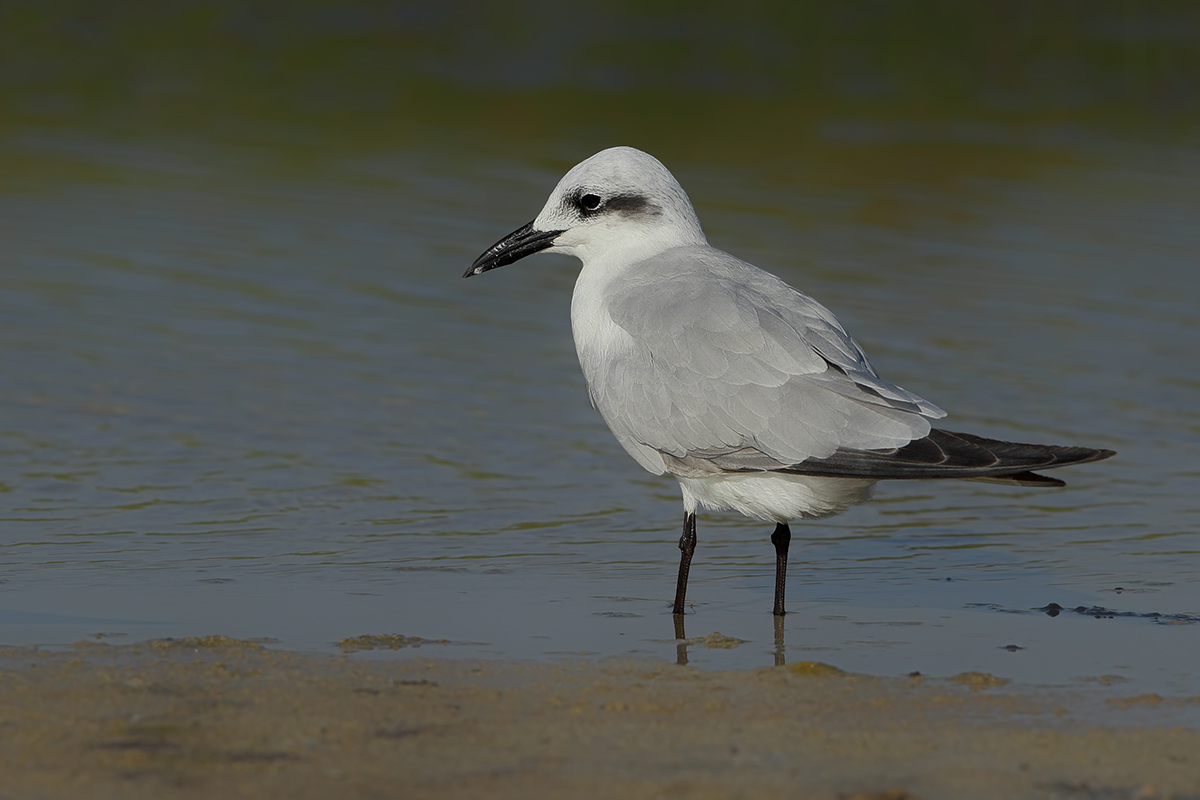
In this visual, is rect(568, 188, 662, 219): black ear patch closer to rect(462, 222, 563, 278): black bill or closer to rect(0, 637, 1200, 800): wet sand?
rect(462, 222, 563, 278): black bill

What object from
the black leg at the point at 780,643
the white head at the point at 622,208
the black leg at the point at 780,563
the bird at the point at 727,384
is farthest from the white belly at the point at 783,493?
the white head at the point at 622,208

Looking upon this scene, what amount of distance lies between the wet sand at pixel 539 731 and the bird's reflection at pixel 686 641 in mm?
143

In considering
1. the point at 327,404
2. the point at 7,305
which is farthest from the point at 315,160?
the point at 327,404

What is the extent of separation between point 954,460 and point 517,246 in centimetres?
209

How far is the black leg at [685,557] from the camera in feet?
19.3

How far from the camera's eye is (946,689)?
198 inches

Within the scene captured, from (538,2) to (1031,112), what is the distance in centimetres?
600

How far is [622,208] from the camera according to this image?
6477mm

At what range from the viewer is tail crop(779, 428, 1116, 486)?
5160 mm

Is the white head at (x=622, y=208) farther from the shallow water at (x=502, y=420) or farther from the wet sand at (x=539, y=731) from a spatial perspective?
the wet sand at (x=539, y=731)

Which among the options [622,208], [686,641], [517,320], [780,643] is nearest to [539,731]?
[686,641]

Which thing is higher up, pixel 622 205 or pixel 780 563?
pixel 622 205

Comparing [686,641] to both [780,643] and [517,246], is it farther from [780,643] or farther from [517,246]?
[517,246]

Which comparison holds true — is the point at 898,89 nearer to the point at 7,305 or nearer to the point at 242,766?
the point at 7,305
